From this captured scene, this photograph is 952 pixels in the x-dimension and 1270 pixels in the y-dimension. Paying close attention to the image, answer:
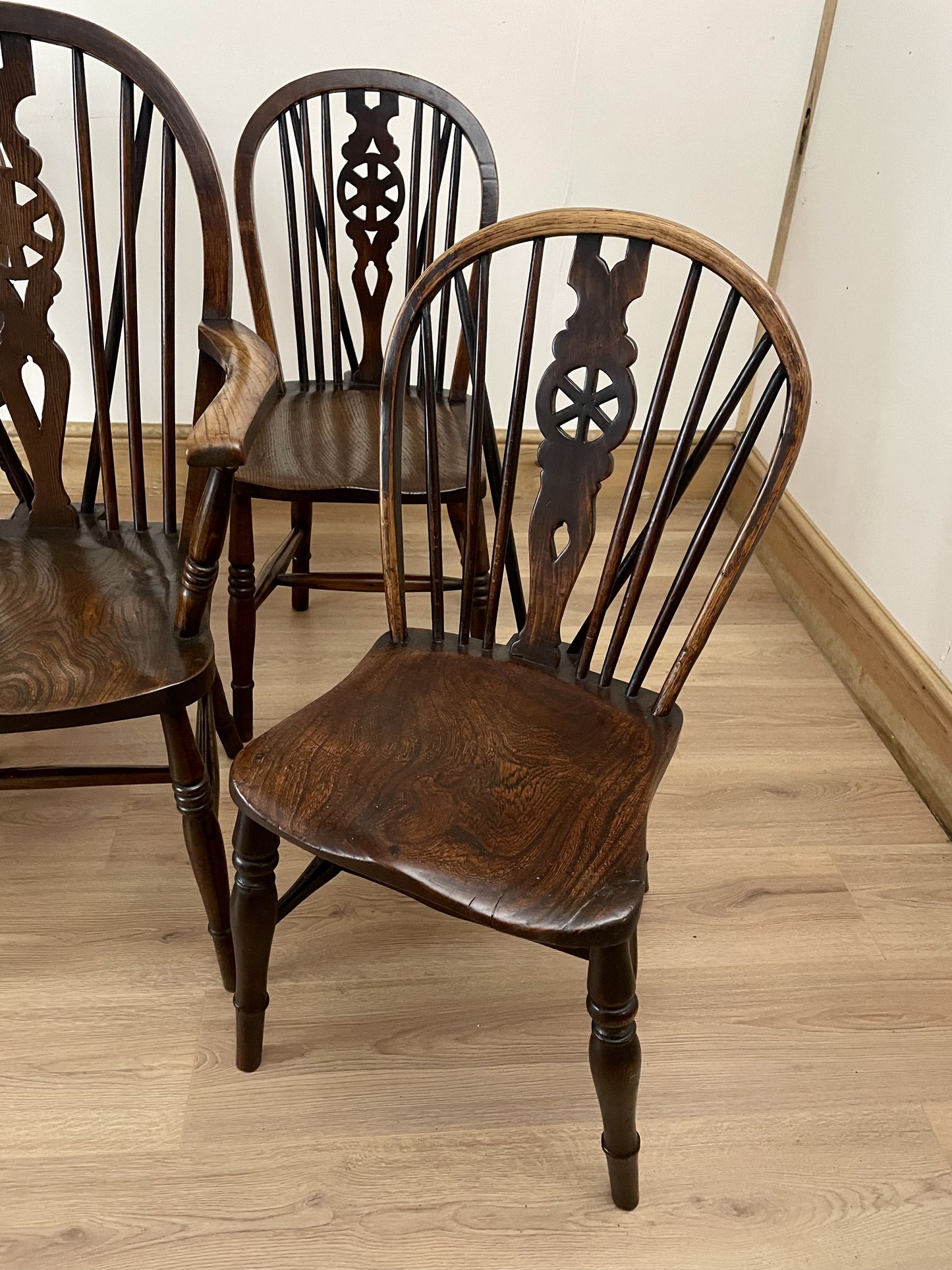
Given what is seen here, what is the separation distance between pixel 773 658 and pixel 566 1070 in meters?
1.01

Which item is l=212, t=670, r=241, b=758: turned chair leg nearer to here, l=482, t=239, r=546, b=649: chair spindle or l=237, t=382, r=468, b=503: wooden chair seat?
l=237, t=382, r=468, b=503: wooden chair seat

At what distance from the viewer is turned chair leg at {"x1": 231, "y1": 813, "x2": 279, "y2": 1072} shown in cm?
97

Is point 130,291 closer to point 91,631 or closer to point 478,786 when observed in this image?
point 91,631

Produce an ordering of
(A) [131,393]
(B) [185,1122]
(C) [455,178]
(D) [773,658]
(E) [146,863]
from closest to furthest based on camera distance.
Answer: (B) [185,1122] → (A) [131,393] → (E) [146,863] → (C) [455,178] → (D) [773,658]

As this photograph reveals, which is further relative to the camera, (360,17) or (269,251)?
(269,251)

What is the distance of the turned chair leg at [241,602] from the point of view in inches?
57.8

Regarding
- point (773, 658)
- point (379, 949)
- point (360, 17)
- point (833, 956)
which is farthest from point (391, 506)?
point (360, 17)

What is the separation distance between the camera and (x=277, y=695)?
1.74 metres

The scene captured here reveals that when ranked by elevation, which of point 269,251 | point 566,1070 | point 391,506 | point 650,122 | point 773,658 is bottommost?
point 566,1070

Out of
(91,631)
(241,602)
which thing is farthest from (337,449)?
(91,631)

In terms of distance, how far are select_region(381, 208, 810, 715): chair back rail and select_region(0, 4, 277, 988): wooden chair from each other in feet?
0.71

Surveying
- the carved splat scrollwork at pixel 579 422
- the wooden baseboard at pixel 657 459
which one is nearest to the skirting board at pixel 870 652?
the wooden baseboard at pixel 657 459

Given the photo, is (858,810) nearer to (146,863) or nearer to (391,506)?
(391,506)

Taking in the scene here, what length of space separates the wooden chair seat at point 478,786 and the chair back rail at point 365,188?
2.33 ft
